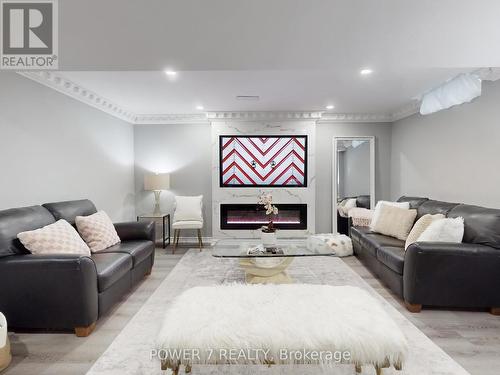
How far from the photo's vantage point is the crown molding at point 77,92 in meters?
3.05

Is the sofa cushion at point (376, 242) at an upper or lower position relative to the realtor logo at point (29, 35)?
lower

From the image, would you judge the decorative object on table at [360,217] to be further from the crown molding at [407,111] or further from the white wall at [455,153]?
the crown molding at [407,111]

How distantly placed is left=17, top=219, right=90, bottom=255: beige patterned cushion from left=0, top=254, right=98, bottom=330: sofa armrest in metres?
0.13

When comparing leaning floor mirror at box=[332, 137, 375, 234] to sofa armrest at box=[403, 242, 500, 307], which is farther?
leaning floor mirror at box=[332, 137, 375, 234]

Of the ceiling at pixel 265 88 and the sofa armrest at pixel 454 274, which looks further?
the ceiling at pixel 265 88

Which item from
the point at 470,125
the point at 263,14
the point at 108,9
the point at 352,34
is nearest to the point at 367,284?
the point at 470,125

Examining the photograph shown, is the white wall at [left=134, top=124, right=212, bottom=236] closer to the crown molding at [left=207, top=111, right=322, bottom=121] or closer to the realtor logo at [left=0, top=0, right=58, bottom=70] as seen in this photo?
the crown molding at [left=207, top=111, right=322, bottom=121]

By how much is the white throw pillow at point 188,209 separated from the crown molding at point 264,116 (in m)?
1.59

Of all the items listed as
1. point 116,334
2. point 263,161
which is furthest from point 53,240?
point 263,161

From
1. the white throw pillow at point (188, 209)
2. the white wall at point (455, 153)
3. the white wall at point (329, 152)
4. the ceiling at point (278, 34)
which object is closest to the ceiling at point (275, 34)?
the ceiling at point (278, 34)

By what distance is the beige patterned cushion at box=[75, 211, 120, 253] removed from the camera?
304cm

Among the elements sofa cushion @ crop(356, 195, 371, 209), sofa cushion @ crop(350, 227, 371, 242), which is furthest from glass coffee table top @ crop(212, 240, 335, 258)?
sofa cushion @ crop(356, 195, 371, 209)

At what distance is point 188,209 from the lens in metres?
5.00

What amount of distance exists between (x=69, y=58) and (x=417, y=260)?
3526mm
